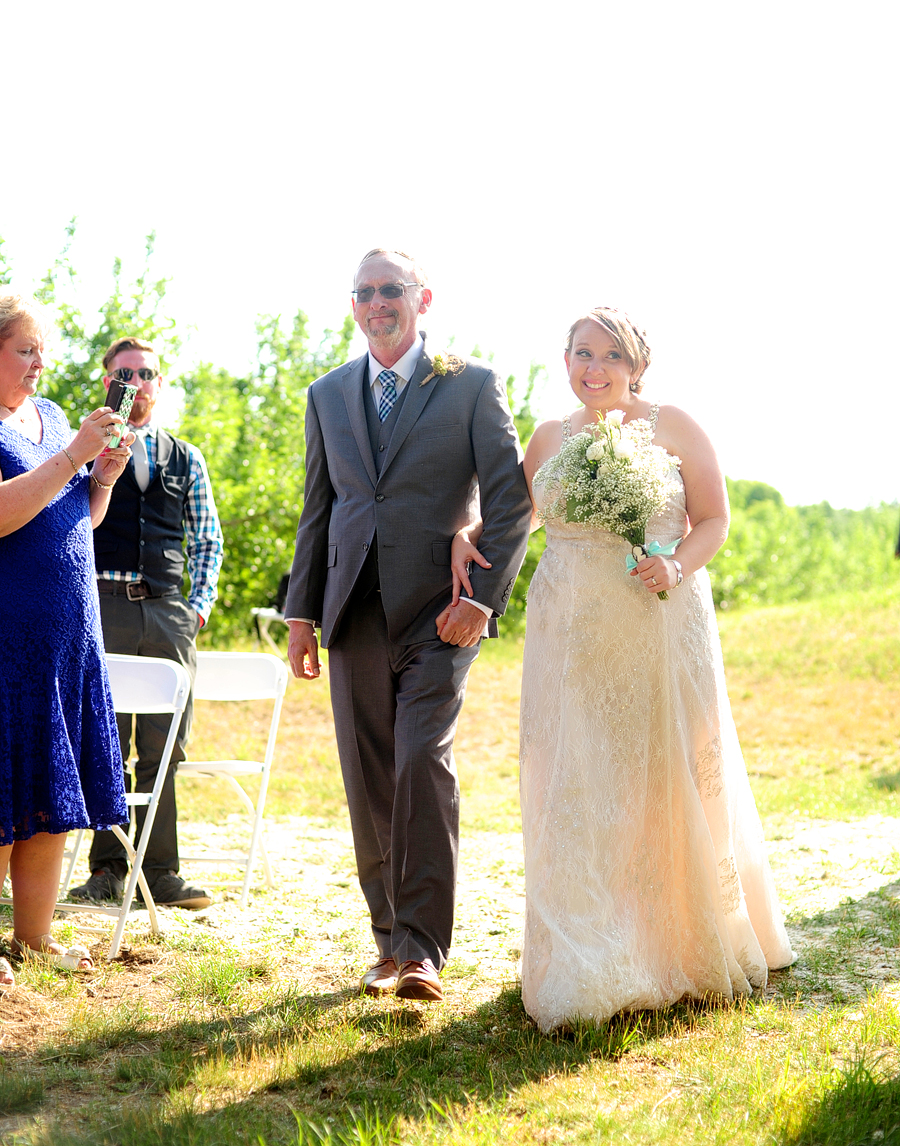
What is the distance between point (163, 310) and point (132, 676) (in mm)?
9973

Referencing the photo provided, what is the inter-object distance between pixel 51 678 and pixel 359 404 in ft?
5.07

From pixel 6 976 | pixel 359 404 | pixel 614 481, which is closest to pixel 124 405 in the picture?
pixel 359 404

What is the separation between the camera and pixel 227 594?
60.0 feet

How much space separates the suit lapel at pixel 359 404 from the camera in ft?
13.9

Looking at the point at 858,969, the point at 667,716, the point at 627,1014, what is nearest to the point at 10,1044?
the point at 627,1014

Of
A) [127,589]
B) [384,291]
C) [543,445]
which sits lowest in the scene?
[127,589]

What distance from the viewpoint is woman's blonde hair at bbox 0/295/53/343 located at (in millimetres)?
4066

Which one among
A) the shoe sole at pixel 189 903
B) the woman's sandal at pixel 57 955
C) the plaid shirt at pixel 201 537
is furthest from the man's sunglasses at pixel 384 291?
the shoe sole at pixel 189 903

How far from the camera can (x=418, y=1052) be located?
346 cm

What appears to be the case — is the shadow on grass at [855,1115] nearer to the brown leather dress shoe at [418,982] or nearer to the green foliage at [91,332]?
the brown leather dress shoe at [418,982]

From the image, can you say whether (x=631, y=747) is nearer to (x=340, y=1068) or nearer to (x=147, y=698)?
(x=340, y=1068)

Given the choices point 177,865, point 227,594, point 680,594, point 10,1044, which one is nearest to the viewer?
point 10,1044

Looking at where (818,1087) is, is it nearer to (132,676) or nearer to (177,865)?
(132,676)

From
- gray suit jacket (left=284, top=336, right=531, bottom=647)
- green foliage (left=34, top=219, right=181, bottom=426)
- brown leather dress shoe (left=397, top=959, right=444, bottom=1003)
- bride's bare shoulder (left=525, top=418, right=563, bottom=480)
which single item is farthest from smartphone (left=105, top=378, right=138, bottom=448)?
green foliage (left=34, top=219, right=181, bottom=426)
